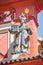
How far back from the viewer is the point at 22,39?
10.0 meters

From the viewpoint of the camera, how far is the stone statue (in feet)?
32.6

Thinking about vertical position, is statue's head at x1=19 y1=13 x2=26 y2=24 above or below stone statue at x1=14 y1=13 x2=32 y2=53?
above

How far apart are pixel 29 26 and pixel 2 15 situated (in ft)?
1.93

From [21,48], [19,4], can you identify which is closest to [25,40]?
[21,48]

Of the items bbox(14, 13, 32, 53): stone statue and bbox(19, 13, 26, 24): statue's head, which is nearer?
bbox(14, 13, 32, 53): stone statue

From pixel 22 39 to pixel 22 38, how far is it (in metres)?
0.02

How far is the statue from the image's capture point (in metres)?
9.92

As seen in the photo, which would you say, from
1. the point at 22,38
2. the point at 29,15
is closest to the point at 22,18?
the point at 29,15

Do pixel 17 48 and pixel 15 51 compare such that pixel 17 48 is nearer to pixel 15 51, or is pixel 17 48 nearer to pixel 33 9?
pixel 15 51

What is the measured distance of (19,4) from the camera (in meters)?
10.5

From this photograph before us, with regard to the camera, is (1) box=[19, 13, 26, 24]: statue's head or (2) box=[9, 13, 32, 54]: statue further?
(1) box=[19, 13, 26, 24]: statue's head

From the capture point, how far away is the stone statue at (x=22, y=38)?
992cm

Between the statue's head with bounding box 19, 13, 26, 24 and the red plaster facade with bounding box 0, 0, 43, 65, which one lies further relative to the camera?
the statue's head with bounding box 19, 13, 26, 24

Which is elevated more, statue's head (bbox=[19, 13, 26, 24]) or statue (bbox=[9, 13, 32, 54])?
statue's head (bbox=[19, 13, 26, 24])
